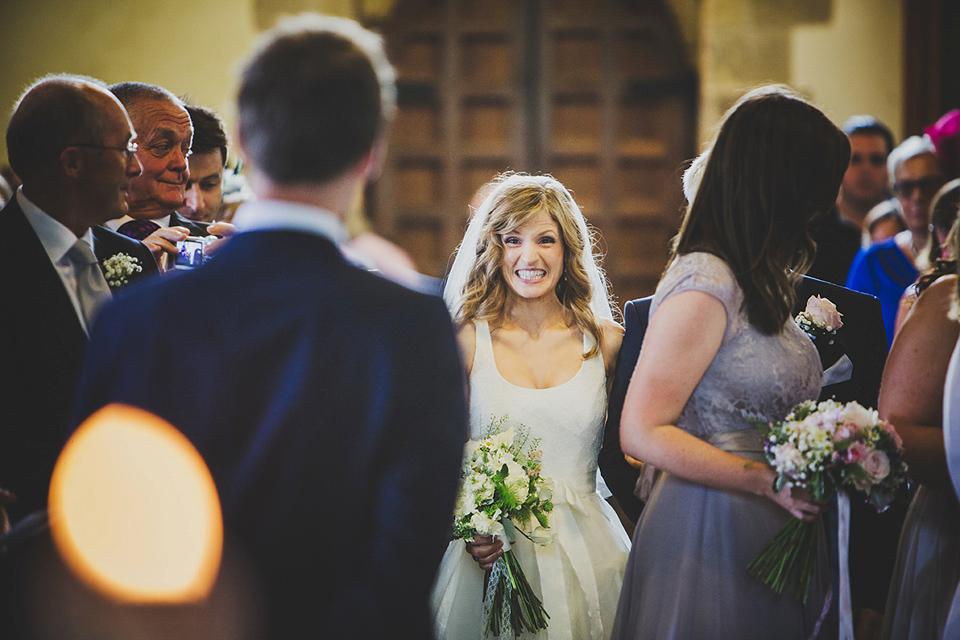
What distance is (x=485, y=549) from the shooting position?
2.65 m

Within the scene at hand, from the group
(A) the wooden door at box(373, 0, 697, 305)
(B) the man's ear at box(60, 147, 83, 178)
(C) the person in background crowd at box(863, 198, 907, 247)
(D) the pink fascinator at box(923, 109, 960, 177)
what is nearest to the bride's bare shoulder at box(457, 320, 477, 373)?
(B) the man's ear at box(60, 147, 83, 178)

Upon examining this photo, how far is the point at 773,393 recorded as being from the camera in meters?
2.11

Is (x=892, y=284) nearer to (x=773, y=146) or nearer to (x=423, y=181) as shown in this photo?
(x=773, y=146)

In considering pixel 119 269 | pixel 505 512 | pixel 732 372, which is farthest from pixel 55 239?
pixel 732 372

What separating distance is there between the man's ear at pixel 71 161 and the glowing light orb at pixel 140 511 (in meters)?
1.02

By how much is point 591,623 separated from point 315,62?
7.13 feet

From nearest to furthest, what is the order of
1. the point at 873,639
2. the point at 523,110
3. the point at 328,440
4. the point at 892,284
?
the point at 328,440 < the point at 873,639 < the point at 892,284 < the point at 523,110

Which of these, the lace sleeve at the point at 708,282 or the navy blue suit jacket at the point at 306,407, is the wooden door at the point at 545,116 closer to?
the lace sleeve at the point at 708,282

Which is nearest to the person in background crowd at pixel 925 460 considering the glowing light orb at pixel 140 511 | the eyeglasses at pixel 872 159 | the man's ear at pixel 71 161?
the glowing light orb at pixel 140 511

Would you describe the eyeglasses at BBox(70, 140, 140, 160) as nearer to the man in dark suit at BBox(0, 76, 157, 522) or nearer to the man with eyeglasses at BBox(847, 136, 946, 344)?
the man in dark suit at BBox(0, 76, 157, 522)

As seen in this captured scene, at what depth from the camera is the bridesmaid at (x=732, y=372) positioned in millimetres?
2006

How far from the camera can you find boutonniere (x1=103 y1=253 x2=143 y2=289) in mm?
2176

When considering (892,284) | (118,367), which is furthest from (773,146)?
(892,284)

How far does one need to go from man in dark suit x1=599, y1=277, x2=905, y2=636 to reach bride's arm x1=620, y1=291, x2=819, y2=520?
714mm
